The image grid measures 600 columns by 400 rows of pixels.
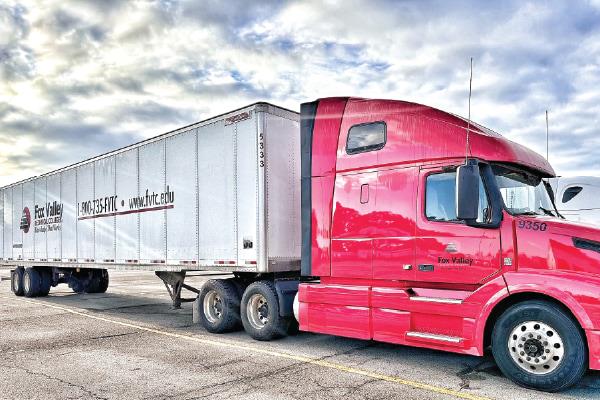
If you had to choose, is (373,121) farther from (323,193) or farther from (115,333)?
(115,333)

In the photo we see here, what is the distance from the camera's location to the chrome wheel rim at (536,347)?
5637mm

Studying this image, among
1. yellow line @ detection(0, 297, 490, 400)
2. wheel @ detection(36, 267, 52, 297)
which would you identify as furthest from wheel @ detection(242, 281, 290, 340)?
wheel @ detection(36, 267, 52, 297)

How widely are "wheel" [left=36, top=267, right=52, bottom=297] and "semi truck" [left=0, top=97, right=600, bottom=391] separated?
27.0 feet

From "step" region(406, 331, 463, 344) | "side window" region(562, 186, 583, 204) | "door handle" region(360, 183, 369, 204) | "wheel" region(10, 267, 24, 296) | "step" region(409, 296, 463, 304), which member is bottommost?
"wheel" region(10, 267, 24, 296)

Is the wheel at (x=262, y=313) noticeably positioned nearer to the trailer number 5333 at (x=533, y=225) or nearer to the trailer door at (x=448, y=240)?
the trailer door at (x=448, y=240)

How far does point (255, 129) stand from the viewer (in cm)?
870

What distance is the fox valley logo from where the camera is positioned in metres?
18.0

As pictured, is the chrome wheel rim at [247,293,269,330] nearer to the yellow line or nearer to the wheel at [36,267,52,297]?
the yellow line

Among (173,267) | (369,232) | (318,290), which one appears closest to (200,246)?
(173,267)

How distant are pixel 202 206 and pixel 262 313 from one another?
234 centimetres

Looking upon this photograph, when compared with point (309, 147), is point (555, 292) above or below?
below

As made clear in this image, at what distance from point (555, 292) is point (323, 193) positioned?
11.2ft

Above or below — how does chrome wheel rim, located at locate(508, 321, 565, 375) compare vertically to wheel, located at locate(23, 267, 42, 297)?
above

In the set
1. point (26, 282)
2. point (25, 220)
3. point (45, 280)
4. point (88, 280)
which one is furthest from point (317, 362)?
point (25, 220)
